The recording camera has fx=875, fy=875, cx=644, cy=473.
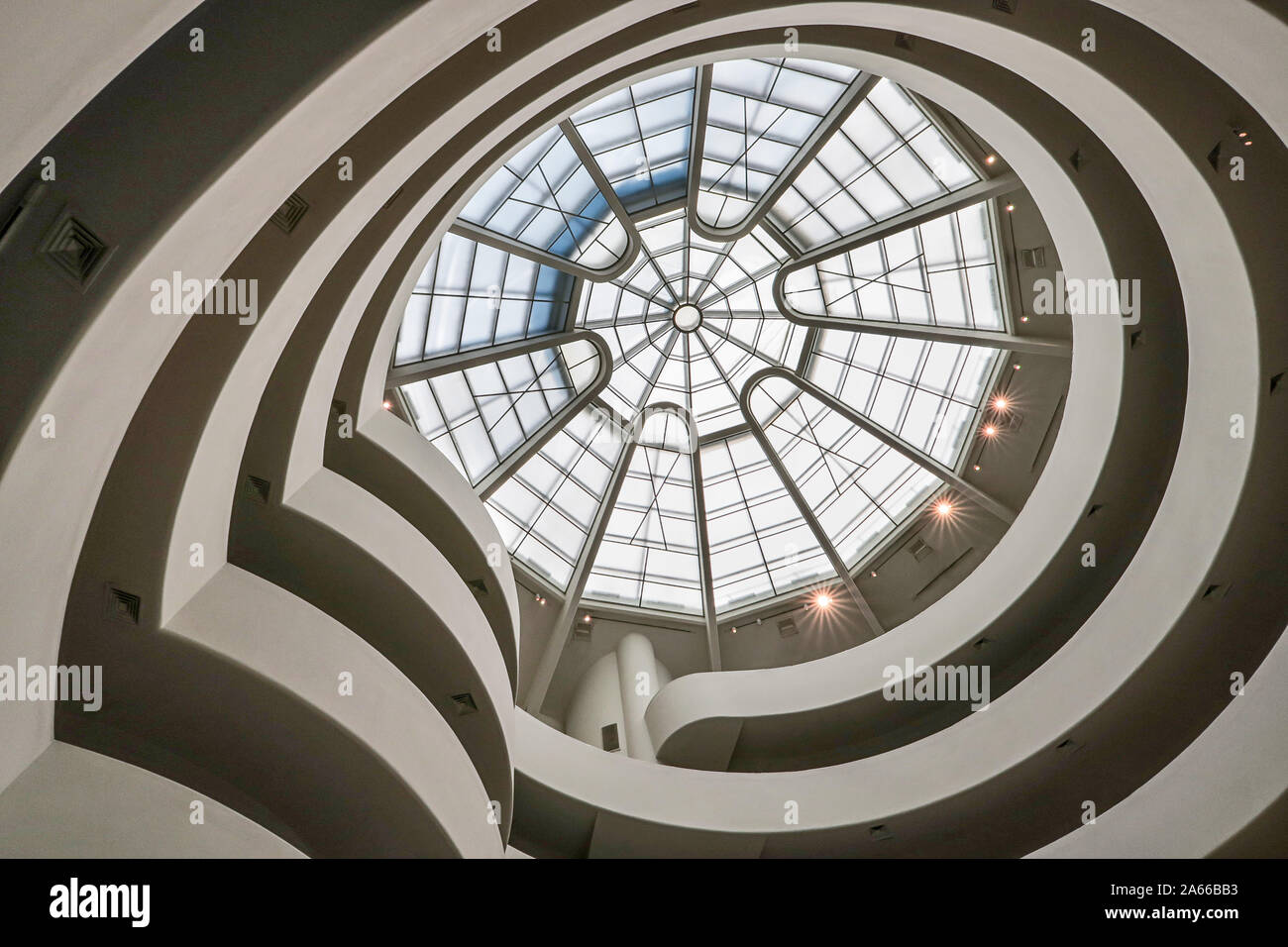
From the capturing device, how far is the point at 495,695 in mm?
14695

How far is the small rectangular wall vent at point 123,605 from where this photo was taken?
29.2 feet

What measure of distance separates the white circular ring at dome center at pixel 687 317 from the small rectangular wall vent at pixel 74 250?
17.5m

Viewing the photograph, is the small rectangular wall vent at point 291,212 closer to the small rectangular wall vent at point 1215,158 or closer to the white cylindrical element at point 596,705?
the small rectangular wall vent at point 1215,158

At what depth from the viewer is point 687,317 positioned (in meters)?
22.7

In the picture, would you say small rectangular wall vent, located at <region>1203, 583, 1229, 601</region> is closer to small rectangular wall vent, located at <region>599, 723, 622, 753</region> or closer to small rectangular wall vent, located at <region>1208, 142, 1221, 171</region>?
small rectangular wall vent, located at <region>1208, 142, 1221, 171</region>

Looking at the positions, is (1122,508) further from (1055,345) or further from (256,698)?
(256,698)

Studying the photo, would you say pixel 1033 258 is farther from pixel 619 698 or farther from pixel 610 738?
pixel 610 738

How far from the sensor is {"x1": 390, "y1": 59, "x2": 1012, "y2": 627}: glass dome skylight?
62.2 ft

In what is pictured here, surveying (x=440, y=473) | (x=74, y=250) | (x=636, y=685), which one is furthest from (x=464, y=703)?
(x=74, y=250)

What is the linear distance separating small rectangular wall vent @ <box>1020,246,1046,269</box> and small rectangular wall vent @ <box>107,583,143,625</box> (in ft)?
60.2

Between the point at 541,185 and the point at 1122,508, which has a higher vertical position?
the point at 541,185
